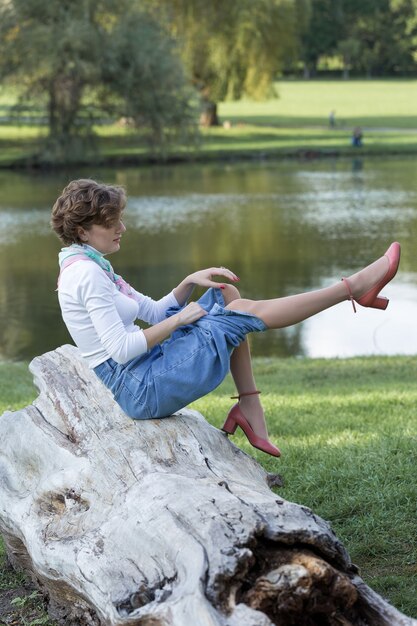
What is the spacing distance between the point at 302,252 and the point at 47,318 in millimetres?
6498

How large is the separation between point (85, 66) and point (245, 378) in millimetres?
28878

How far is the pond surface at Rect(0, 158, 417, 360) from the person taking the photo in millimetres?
13330

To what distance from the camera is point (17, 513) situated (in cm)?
412

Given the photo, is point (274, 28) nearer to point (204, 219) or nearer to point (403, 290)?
point (204, 219)

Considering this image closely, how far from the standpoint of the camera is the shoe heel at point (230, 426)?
457cm

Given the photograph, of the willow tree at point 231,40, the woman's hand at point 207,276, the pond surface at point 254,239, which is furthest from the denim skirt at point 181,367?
the willow tree at point 231,40

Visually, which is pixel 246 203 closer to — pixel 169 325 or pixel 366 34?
pixel 169 325

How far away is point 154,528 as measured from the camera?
328 cm

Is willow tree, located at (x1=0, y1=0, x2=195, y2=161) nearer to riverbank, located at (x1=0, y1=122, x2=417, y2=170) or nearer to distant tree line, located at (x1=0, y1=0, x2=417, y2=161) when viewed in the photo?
distant tree line, located at (x1=0, y1=0, x2=417, y2=161)

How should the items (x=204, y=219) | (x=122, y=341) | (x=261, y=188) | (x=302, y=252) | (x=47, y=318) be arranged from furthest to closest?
(x=261, y=188) → (x=204, y=219) → (x=302, y=252) → (x=47, y=318) → (x=122, y=341)

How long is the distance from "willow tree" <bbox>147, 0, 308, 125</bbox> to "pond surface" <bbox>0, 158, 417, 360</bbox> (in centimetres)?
887

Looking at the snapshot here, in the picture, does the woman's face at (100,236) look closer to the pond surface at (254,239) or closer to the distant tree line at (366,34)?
the pond surface at (254,239)

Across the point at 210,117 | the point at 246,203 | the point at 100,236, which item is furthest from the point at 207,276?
the point at 210,117

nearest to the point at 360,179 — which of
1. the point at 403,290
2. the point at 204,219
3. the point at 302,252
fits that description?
the point at 204,219
